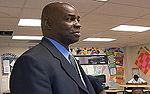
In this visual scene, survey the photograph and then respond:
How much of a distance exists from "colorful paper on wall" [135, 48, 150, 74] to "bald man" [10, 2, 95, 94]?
322 inches

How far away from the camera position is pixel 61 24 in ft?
3.22

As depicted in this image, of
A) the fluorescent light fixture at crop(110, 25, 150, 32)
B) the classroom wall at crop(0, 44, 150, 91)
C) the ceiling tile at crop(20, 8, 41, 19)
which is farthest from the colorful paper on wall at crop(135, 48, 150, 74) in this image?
the ceiling tile at crop(20, 8, 41, 19)

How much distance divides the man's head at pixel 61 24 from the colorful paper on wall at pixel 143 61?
8202 mm

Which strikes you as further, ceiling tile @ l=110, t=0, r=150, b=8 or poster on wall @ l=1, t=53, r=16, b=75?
poster on wall @ l=1, t=53, r=16, b=75

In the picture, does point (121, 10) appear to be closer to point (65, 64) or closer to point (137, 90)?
point (65, 64)

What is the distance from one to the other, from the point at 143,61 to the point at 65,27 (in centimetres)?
848

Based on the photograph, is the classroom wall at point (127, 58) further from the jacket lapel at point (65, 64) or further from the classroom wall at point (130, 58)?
the jacket lapel at point (65, 64)

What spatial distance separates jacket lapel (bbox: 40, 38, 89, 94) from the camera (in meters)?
0.93

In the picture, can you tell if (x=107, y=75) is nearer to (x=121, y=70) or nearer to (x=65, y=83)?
(x=121, y=70)

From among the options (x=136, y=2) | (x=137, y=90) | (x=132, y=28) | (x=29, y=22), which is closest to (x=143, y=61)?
(x=137, y=90)

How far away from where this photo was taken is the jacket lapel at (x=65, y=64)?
36.6 inches

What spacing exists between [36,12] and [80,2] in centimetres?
91

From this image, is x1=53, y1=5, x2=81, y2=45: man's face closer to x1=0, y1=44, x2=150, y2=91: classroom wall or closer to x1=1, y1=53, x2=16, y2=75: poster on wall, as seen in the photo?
x1=0, y1=44, x2=150, y2=91: classroom wall

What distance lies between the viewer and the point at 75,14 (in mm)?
1032
